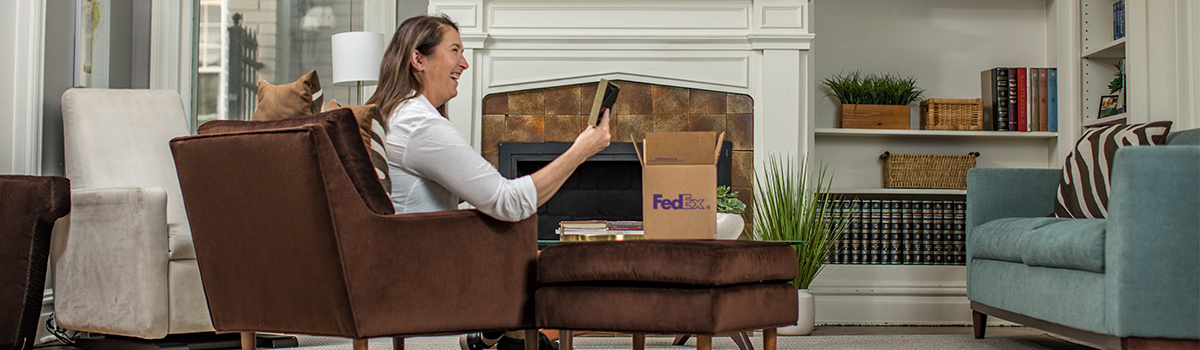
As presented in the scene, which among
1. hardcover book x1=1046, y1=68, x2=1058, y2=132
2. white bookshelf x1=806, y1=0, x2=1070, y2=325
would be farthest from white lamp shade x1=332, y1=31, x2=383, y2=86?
hardcover book x1=1046, y1=68, x2=1058, y2=132

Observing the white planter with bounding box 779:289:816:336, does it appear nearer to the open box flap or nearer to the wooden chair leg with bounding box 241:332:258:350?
the open box flap

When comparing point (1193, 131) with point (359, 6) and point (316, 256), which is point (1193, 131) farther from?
point (359, 6)

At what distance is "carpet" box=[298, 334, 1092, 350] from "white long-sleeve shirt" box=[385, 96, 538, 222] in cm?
125

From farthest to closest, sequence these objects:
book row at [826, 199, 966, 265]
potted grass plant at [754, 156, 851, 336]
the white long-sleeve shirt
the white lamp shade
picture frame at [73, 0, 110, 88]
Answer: book row at [826, 199, 966, 265]
the white lamp shade
potted grass plant at [754, 156, 851, 336]
picture frame at [73, 0, 110, 88]
the white long-sleeve shirt

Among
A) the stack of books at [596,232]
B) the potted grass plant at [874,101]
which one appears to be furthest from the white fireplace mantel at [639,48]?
the stack of books at [596,232]

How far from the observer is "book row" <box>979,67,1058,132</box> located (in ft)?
12.2

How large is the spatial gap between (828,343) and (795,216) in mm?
524

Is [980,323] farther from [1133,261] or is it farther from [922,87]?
[922,87]

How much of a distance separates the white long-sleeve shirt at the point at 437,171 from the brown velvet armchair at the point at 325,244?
1.9 inches

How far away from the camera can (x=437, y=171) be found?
1468 millimetres

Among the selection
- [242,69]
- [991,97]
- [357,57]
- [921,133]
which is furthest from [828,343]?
[242,69]

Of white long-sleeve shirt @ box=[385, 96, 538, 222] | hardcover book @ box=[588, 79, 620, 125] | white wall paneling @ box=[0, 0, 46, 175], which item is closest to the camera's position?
white long-sleeve shirt @ box=[385, 96, 538, 222]

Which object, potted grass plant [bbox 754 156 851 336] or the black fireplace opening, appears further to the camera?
the black fireplace opening

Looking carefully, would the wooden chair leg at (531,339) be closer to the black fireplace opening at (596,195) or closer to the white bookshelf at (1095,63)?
the black fireplace opening at (596,195)
